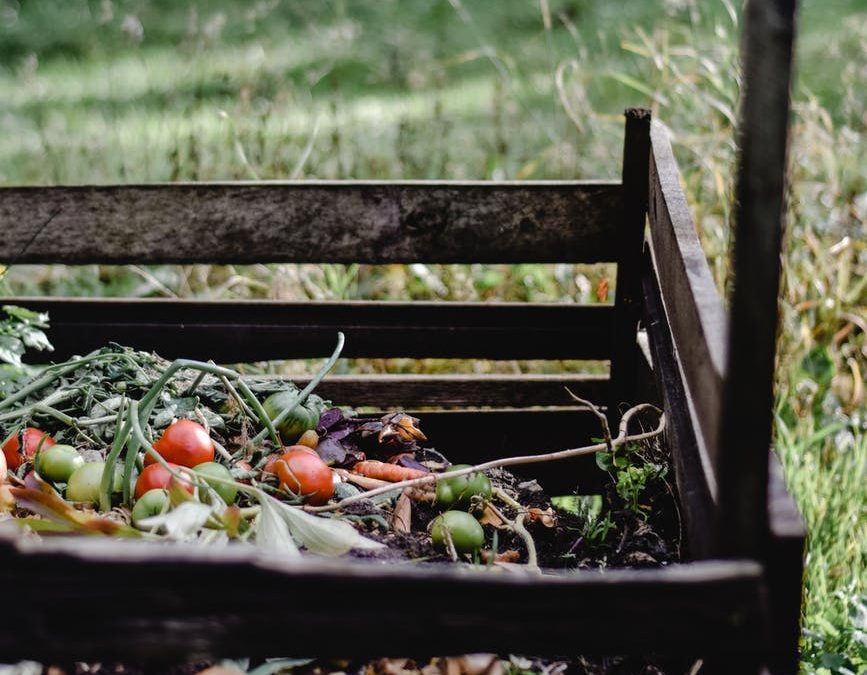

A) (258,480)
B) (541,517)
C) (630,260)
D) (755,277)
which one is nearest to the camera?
(755,277)

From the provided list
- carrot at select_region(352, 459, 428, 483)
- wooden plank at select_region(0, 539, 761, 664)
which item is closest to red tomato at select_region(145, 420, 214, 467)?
carrot at select_region(352, 459, 428, 483)

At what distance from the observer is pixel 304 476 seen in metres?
1.87

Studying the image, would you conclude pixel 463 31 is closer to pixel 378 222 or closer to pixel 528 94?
pixel 528 94

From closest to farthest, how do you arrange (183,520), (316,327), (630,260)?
(183,520) → (630,260) → (316,327)

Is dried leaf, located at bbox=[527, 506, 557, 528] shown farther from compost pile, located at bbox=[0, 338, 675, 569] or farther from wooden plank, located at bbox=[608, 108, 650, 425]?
wooden plank, located at bbox=[608, 108, 650, 425]

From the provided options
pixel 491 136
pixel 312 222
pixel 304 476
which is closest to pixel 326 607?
pixel 304 476

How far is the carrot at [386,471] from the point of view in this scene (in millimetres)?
2104

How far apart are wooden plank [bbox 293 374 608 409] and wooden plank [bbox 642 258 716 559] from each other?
637mm

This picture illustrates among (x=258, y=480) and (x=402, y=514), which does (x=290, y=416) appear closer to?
(x=258, y=480)

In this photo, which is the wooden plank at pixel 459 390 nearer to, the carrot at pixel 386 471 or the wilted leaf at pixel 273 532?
the carrot at pixel 386 471

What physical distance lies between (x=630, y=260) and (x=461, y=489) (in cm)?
96

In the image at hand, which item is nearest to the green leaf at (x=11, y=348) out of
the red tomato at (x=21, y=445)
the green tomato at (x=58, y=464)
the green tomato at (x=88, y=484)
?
the red tomato at (x=21, y=445)

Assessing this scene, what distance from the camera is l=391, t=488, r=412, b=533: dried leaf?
6.33 ft

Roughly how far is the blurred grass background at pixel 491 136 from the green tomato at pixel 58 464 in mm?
1557
